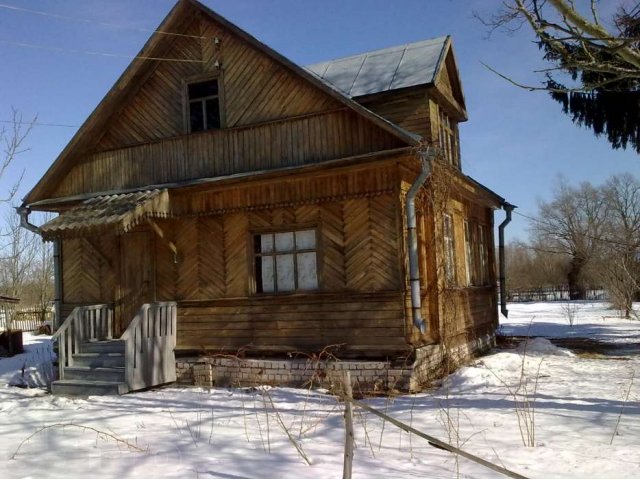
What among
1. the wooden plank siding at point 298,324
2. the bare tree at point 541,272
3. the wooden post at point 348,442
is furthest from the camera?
the bare tree at point 541,272

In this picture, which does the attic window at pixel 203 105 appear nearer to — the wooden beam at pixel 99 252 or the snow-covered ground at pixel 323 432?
the wooden beam at pixel 99 252

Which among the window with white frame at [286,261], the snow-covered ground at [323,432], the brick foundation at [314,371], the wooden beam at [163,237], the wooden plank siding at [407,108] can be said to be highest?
the wooden plank siding at [407,108]

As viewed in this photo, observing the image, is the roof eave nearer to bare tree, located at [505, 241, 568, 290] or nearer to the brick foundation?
the brick foundation

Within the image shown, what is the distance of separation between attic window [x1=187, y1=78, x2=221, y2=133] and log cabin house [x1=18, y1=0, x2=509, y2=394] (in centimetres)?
4

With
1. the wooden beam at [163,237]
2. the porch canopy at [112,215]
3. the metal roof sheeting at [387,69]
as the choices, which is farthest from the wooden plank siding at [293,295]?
the metal roof sheeting at [387,69]

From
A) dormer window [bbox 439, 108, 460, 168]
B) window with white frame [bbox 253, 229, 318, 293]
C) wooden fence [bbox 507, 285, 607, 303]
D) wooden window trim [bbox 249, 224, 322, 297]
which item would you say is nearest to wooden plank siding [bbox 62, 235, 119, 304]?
wooden window trim [bbox 249, 224, 322, 297]

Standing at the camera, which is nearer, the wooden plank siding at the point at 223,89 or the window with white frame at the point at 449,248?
the wooden plank siding at the point at 223,89

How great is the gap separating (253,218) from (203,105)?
8.83 ft

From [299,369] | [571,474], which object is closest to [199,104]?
[299,369]

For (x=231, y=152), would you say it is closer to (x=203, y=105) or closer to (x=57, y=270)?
(x=203, y=105)

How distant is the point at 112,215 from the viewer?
10.3 metres

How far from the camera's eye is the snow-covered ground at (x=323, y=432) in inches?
208

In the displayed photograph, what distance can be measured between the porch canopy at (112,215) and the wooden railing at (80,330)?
62.7 inches

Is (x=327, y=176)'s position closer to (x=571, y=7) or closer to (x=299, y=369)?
(x=299, y=369)
